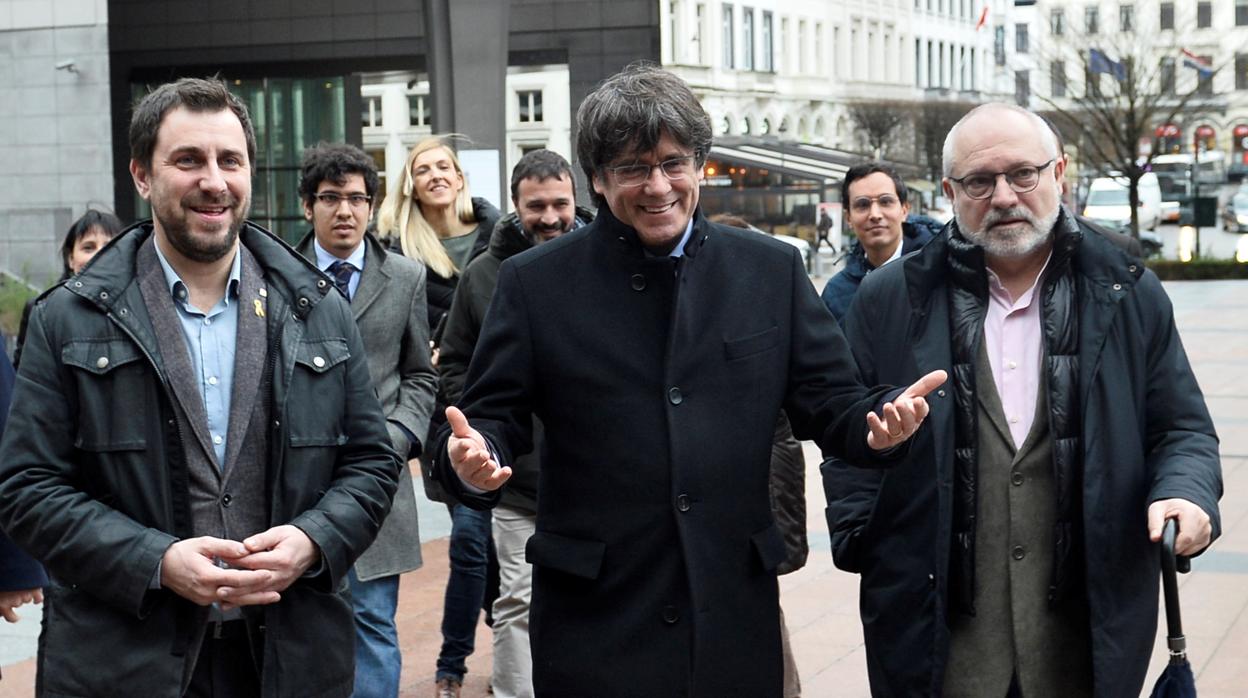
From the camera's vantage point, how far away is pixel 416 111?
245 ft

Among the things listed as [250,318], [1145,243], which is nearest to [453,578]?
[250,318]

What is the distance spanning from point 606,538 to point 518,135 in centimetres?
6974

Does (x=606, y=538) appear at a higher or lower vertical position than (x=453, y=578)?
higher

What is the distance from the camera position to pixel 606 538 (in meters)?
3.61

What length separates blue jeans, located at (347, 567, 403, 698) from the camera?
566 cm

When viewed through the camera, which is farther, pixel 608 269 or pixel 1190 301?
pixel 1190 301

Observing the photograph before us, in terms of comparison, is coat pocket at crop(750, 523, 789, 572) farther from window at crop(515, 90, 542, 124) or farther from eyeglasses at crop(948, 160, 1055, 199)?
window at crop(515, 90, 542, 124)

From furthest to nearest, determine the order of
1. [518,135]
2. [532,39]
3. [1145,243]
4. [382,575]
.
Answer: [518,135] → [1145,243] → [532,39] → [382,575]

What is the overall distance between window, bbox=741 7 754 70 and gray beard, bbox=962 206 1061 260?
247ft

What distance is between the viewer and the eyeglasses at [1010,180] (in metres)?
4.11

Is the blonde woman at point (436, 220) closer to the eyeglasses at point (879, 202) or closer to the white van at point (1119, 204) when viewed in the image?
the eyeglasses at point (879, 202)

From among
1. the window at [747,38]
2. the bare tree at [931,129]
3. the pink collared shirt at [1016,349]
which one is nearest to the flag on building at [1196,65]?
the bare tree at [931,129]

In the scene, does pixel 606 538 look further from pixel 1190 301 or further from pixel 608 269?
pixel 1190 301

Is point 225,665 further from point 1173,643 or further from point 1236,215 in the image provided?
point 1236,215
